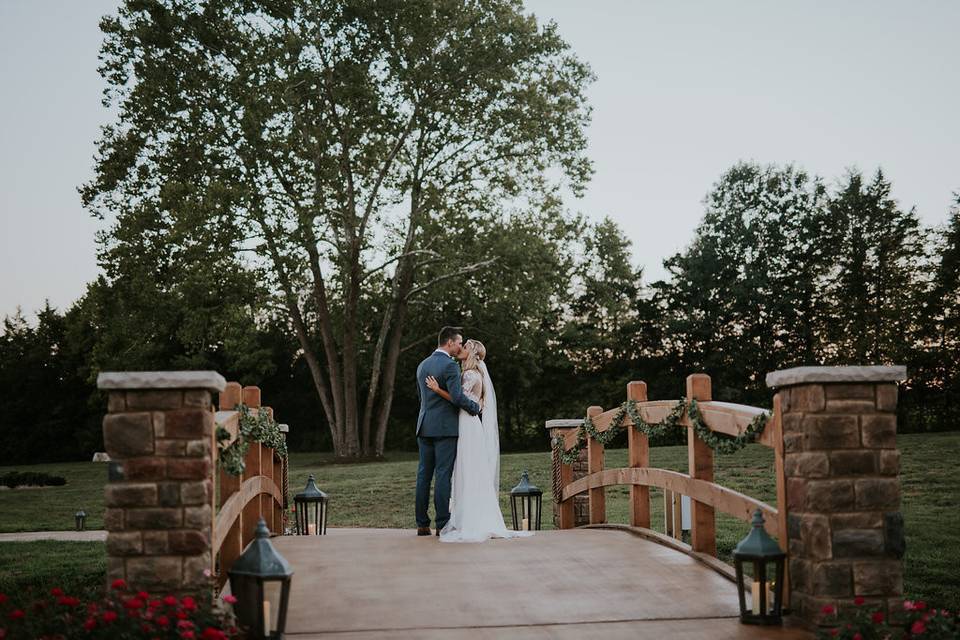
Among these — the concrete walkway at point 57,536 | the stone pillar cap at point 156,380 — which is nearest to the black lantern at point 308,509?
the concrete walkway at point 57,536

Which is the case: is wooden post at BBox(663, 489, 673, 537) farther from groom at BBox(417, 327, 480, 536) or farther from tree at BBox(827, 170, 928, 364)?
tree at BBox(827, 170, 928, 364)

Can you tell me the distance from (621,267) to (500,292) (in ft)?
46.9

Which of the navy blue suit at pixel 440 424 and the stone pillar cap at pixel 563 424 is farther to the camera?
the stone pillar cap at pixel 563 424

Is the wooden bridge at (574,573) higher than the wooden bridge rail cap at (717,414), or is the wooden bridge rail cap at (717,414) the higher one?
the wooden bridge rail cap at (717,414)

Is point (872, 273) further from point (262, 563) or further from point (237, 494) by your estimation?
point (262, 563)

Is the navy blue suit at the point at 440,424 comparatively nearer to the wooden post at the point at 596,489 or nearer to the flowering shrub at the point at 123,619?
the wooden post at the point at 596,489

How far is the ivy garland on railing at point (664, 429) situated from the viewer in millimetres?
5320

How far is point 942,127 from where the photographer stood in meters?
20.4

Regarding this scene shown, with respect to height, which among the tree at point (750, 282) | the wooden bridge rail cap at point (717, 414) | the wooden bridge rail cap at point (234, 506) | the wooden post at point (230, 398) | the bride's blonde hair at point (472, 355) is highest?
the tree at point (750, 282)

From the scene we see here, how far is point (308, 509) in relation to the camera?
31.2ft

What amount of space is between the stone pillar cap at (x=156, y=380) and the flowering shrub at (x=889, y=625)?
308 centimetres

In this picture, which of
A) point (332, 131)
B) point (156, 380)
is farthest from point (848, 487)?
point (332, 131)

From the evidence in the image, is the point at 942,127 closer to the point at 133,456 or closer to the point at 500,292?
the point at 500,292

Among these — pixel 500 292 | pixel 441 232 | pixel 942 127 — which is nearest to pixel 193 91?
pixel 441 232
